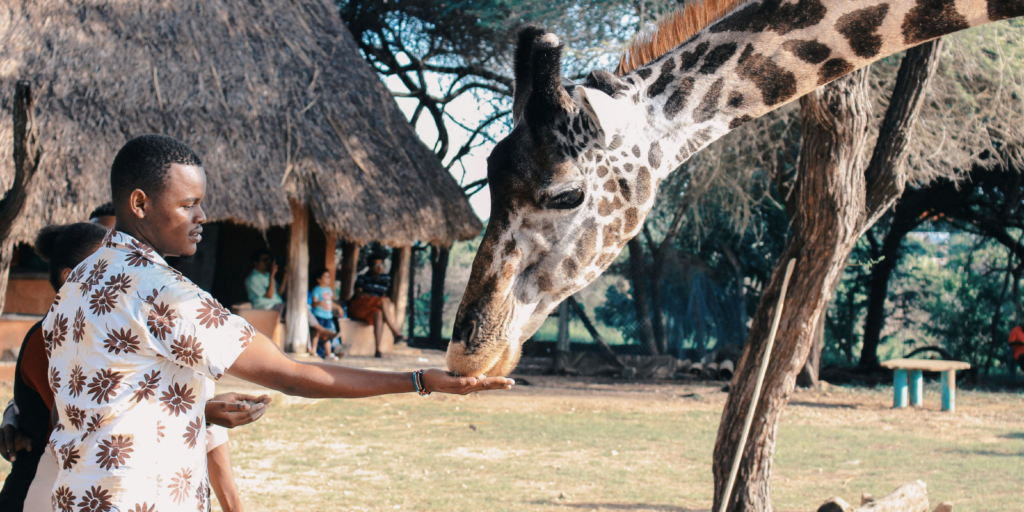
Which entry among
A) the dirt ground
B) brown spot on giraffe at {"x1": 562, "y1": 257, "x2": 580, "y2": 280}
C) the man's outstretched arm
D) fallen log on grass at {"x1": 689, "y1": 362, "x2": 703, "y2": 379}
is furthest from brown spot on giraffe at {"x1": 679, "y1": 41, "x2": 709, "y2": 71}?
fallen log on grass at {"x1": 689, "y1": 362, "x2": 703, "y2": 379}

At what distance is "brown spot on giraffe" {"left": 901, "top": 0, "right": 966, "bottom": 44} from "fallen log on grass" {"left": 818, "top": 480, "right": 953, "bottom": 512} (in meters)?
2.52

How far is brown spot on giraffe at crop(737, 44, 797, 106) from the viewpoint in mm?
2408

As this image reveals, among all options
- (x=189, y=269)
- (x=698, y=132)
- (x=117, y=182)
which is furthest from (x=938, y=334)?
(x=117, y=182)

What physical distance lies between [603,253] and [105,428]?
1331 mm

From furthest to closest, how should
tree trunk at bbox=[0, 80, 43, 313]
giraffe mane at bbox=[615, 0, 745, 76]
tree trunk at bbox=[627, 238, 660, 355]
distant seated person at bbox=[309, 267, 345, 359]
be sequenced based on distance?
tree trunk at bbox=[627, 238, 660, 355] → distant seated person at bbox=[309, 267, 345, 359] → tree trunk at bbox=[0, 80, 43, 313] → giraffe mane at bbox=[615, 0, 745, 76]

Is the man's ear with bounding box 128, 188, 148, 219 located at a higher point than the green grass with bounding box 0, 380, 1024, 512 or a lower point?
higher

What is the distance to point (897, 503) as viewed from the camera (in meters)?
4.31

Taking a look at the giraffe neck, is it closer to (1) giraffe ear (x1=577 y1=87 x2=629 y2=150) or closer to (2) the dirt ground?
(1) giraffe ear (x1=577 y1=87 x2=629 y2=150)

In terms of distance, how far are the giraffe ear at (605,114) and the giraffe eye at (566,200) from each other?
16cm

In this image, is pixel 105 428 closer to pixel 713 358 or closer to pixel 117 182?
pixel 117 182

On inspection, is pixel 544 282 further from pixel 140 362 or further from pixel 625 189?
pixel 140 362

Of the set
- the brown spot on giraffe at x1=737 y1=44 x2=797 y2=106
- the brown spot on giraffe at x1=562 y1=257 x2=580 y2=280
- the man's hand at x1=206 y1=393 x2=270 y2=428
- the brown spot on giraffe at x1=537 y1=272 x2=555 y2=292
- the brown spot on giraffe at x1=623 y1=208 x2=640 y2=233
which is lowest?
A: the man's hand at x1=206 y1=393 x2=270 y2=428

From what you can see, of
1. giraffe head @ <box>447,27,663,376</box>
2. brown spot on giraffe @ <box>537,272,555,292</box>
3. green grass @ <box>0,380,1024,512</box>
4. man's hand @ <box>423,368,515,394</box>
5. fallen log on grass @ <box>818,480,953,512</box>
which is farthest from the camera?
green grass @ <box>0,380,1024,512</box>

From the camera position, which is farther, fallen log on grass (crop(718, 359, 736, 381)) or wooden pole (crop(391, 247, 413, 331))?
wooden pole (crop(391, 247, 413, 331))
